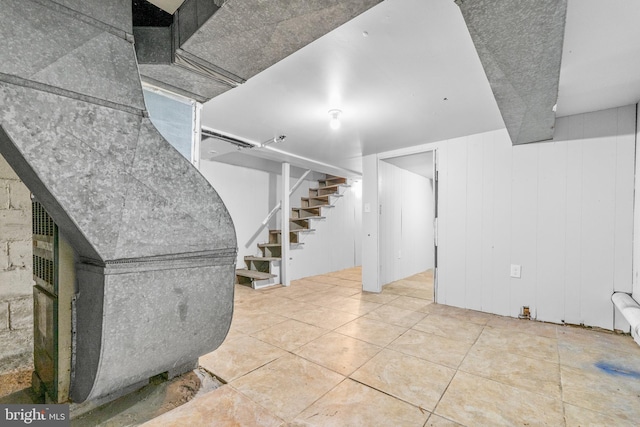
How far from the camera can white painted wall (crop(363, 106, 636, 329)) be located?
2561 millimetres

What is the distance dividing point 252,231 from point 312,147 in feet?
7.15

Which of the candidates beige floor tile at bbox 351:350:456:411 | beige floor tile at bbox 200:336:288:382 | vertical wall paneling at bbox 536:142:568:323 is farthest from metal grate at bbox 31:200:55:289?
vertical wall paneling at bbox 536:142:568:323

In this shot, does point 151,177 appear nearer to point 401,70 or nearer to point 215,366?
point 215,366

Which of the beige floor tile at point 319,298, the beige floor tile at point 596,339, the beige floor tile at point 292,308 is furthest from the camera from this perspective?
the beige floor tile at point 319,298

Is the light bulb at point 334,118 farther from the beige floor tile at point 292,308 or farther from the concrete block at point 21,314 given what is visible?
the concrete block at point 21,314

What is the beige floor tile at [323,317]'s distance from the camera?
278cm

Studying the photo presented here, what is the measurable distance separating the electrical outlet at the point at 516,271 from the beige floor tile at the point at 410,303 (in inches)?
38.9

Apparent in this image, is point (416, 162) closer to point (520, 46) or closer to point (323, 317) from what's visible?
point (323, 317)

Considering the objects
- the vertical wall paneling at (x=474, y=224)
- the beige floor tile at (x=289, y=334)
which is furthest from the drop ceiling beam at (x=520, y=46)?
the beige floor tile at (x=289, y=334)

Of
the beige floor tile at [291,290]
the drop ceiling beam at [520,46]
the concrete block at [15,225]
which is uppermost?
the drop ceiling beam at [520,46]

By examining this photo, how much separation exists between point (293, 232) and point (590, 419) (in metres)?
4.09

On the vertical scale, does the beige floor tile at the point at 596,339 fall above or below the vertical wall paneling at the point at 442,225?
below

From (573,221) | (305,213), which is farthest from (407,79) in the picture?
(305,213)

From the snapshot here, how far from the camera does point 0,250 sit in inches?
74.1
